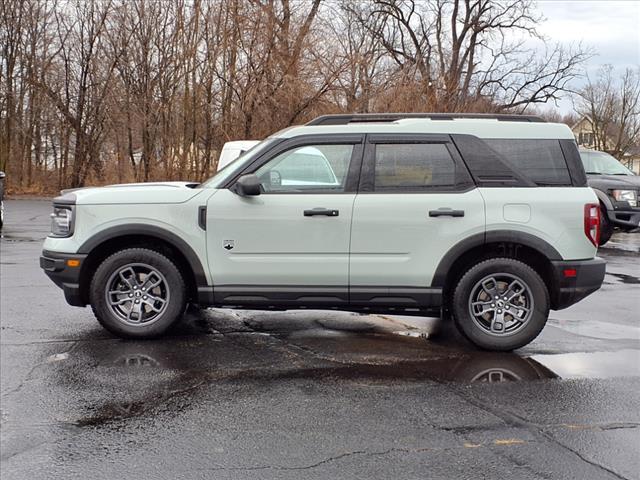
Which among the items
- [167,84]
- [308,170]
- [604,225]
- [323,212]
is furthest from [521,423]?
[167,84]

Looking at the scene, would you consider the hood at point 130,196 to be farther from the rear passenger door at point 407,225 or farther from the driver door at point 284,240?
the rear passenger door at point 407,225

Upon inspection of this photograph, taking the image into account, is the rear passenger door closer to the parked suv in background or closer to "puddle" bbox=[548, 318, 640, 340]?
"puddle" bbox=[548, 318, 640, 340]

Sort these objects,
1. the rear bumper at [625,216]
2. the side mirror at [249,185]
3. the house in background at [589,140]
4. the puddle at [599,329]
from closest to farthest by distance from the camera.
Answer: the side mirror at [249,185]
the puddle at [599,329]
the rear bumper at [625,216]
the house in background at [589,140]

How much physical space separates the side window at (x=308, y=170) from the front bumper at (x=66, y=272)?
178 centimetres

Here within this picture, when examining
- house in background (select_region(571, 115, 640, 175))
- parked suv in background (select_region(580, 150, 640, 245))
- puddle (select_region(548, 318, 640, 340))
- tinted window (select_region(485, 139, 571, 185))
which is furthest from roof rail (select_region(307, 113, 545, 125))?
house in background (select_region(571, 115, 640, 175))

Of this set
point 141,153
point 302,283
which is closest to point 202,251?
point 302,283

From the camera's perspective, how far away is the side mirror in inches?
215

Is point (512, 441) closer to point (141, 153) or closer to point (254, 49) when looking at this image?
point (254, 49)

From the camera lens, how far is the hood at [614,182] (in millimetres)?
13195

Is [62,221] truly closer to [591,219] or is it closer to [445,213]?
[445,213]

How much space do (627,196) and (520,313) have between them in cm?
892

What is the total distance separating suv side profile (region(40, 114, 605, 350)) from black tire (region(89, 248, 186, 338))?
12mm

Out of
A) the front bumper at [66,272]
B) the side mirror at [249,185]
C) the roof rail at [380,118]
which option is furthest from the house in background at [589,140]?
the front bumper at [66,272]

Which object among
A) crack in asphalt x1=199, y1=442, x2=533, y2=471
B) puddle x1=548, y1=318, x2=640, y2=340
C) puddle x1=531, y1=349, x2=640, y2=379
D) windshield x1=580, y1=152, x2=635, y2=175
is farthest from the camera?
windshield x1=580, y1=152, x2=635, y2=175
